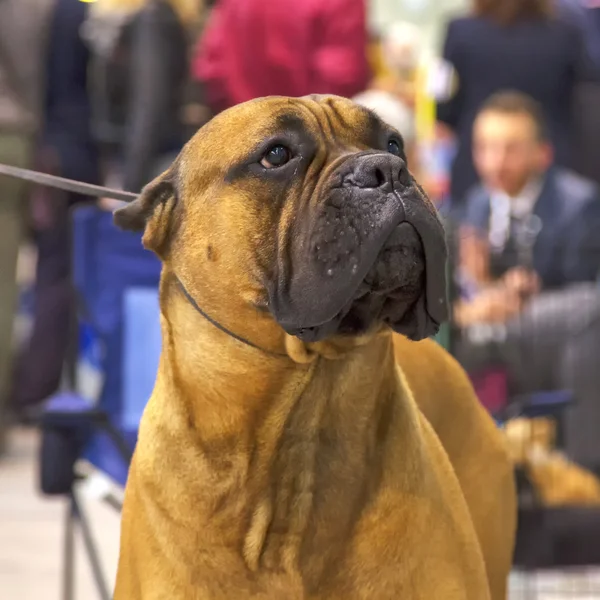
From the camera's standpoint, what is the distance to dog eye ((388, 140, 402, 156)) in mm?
2354

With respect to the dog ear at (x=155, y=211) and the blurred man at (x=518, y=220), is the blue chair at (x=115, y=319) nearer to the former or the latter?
the blurred man at (x=518, y=220)

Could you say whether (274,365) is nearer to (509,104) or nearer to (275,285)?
(275,285)

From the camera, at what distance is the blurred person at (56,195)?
20.1ft

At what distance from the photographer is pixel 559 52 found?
5602mm

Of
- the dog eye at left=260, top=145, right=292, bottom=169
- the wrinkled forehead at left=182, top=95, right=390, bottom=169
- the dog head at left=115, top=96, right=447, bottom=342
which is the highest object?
the wrinkled forehead at left=182, top=95, right=390, bottom=169

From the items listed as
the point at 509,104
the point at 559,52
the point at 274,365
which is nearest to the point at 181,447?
the point at 274,365

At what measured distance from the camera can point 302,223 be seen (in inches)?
82.5

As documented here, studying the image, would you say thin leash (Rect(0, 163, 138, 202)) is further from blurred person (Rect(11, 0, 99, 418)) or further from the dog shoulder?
blurred person (Rect(11, 0, 99, 418))

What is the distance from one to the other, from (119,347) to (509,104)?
1997 mm

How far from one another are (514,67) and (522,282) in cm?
174

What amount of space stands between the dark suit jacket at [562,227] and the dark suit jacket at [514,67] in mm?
667

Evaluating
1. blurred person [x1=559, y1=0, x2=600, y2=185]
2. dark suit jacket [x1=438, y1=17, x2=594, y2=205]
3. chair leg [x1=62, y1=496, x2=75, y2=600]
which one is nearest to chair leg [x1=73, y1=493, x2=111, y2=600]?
chair leg [x1=62, y1=496, x2=75, y2=600]

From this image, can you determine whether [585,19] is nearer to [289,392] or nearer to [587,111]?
[587,111]

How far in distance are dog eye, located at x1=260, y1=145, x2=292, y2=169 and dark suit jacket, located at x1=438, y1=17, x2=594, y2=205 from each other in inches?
137
